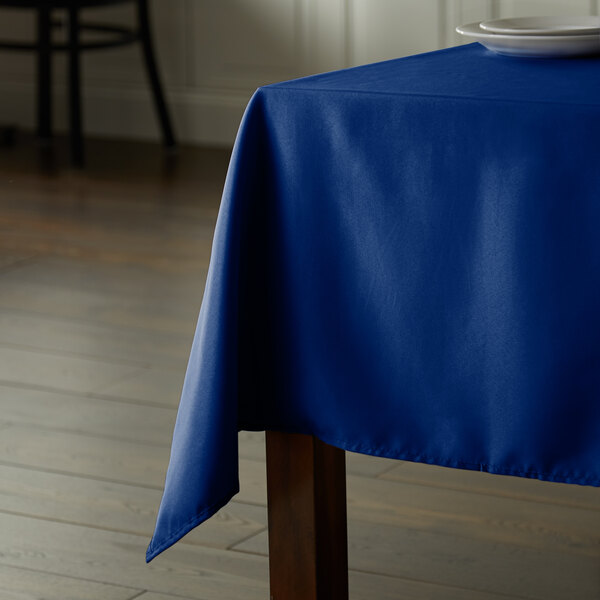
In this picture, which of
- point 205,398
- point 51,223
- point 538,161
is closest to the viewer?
point 538,161

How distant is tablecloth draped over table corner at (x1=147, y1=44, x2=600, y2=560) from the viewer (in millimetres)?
1062

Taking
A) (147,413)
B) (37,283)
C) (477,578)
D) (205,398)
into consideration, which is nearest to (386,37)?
(37,283)

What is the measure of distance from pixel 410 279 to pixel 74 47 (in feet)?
9.61

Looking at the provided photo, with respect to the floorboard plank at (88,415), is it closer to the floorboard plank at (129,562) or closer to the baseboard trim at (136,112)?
the floorboard plank at (129,562)

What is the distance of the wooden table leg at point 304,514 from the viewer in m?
1.23

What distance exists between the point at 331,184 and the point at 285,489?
305 mm

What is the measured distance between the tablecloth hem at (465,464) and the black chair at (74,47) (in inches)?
111

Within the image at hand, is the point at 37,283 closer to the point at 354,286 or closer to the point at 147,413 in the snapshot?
the point at 147,413

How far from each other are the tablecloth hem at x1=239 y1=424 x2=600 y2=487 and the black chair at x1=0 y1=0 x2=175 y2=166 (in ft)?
9.27

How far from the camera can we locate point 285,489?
1237 mm

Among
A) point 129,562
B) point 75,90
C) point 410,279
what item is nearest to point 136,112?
point 75,90

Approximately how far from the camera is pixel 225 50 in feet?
13.9

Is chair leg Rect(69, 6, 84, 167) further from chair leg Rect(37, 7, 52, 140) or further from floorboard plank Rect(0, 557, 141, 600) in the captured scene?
floorboard plank Rect(0, 557, 141, 600)

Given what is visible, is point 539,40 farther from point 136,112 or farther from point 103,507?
point 136,112
